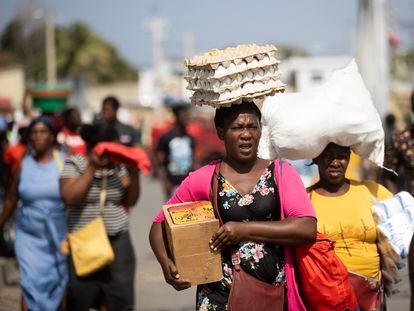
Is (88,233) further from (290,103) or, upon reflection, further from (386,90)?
(386,90)

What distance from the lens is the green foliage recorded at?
58.1 m

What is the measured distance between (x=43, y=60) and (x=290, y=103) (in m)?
58.6

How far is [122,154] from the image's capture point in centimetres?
565

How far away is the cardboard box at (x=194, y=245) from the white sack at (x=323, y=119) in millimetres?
810

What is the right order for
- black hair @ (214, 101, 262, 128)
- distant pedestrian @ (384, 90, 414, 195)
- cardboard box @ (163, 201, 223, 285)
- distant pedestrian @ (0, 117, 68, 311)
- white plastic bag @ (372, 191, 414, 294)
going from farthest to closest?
1. distant pedestrian @ (0, 117, 68, 311)
2. distant pedestrian @ (384, 90, 414, 195)
3. white plastic bag @ (372, 191, 414, 294)
4. black hair @ (214, 101, 262, 128)
5. cardboard box @ (163, 201, 223, 285)

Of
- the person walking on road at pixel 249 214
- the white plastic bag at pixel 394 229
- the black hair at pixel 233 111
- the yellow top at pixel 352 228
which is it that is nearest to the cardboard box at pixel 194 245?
the person walking on road at pixel 249 214

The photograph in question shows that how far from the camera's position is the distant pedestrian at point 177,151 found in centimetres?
1023

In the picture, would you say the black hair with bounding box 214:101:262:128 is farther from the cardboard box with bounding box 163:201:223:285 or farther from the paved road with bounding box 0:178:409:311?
the paved road with bounding box 0:178:409:311

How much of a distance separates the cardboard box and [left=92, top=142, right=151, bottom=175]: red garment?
6.72 ft

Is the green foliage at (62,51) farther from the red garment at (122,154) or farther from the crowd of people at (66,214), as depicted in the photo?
the red garment at (122,154)

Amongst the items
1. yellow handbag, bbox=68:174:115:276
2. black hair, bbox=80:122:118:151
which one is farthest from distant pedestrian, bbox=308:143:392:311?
black hair, bbox=80:122:118:151

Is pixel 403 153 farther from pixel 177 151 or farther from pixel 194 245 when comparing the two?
pixel 177 151

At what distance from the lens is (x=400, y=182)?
780 centimetres

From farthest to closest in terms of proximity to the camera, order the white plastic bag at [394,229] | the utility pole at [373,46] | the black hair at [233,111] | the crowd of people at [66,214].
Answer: the utility pole at [373,46]
the crowd of people at [66,214]
the white plastic bag at [394,229]
the black hair at [233,111]
